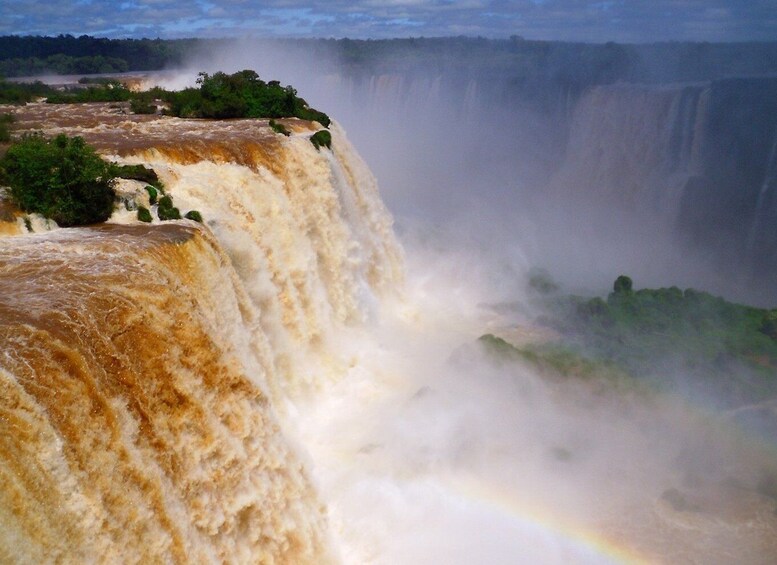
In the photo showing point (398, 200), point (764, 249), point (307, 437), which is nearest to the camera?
point (307, 437)

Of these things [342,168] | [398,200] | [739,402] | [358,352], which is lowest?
[398,200]

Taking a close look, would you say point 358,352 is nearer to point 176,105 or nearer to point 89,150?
point 89,150

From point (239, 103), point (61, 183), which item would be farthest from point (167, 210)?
point (239, 103)

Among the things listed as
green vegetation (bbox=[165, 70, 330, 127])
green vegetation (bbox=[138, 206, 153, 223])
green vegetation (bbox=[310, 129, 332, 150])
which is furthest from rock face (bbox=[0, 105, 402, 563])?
green vegetation (bbox=[165, 70, 330, 127])

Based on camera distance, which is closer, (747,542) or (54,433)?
(54,433)

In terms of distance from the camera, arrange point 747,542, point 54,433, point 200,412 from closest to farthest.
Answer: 1. point 54,433
2. point 200,412
3. point 747,542

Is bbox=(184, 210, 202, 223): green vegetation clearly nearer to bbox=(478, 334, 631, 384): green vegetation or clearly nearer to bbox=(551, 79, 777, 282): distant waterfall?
bbox=(478, 334, 631, 384): green vegetation

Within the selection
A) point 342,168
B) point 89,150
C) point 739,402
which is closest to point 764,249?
point 739,402
